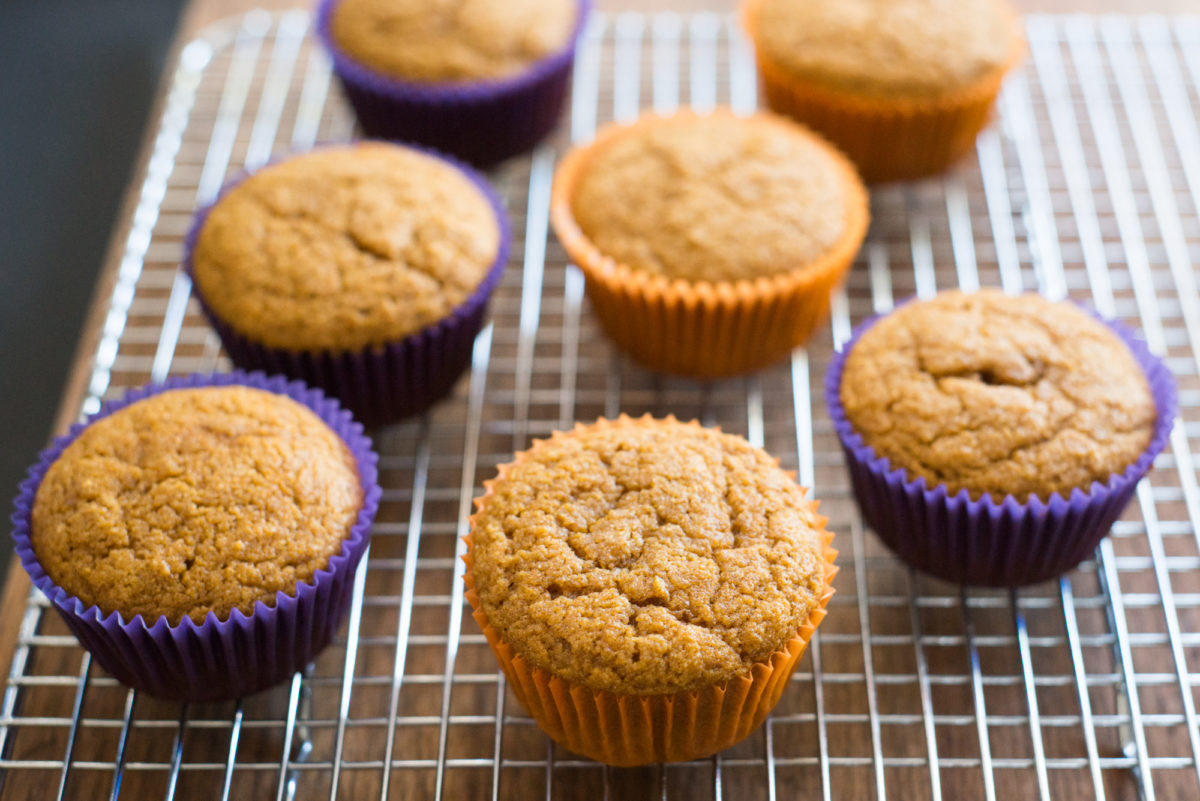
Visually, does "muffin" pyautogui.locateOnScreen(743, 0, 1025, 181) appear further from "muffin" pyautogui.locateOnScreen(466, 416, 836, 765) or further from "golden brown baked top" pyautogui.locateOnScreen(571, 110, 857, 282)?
"muffin" pyautogui.locateOnScreen(466, 416, 836, 765)

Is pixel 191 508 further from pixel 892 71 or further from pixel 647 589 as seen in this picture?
pixel 892 71

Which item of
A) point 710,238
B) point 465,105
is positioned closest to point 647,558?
point 710,238

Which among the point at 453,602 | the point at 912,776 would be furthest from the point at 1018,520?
the point at 453,602

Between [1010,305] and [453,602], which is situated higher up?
[1010,305]

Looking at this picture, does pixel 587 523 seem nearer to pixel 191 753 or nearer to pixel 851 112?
pixel 191 753

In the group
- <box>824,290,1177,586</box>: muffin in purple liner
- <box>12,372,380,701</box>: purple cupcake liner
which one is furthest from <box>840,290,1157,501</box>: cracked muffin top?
<box>12,372,380,701</box>: purple cupcake liner

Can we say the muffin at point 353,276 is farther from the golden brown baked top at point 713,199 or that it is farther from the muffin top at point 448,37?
the muffin top at point 448,37

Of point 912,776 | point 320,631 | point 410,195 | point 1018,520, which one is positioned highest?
point 410,195
